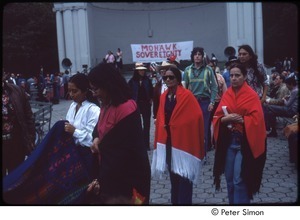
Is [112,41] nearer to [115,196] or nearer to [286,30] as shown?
[286,30]

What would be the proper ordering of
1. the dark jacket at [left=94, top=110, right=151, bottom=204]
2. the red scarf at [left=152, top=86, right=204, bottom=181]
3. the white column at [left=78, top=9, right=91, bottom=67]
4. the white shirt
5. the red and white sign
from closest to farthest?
the dark jacket at [left=94, top=110, right=151, bottom=204] → the white shirt → the red scarf at [left=152, top=86, right=204, bottom=181] → the red and white sign → the white column at [left=78, top=9, right=91, bottom=67]

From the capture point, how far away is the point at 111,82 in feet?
9.54

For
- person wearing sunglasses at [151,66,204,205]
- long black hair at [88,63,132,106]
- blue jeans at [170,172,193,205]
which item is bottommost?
blue jeans at [170,172,193,205]

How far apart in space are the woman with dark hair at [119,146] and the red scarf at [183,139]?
1193 mm

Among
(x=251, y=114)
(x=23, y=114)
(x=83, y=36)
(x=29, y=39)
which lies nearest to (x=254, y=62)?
(x=251, y=114)

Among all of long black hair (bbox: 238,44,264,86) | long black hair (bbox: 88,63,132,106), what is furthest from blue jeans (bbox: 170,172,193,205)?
long black hair (bbox: 238,44,264,86)

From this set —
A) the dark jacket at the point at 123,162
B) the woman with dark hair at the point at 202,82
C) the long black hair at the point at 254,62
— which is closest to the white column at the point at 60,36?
the woman with dark hair at the point at 202,82

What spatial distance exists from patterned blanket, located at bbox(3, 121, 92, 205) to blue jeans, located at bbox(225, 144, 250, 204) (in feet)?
4.45

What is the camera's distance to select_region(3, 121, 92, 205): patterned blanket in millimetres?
3037

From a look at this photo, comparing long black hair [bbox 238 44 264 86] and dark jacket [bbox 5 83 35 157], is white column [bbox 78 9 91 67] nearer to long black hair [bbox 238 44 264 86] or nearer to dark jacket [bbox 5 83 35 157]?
long black hair [bbox 238 44 264 86]

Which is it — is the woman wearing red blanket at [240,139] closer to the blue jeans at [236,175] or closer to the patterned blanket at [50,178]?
the blue jeans at [236,175]

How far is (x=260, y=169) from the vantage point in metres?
3.79

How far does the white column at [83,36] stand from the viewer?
73.8 feet
